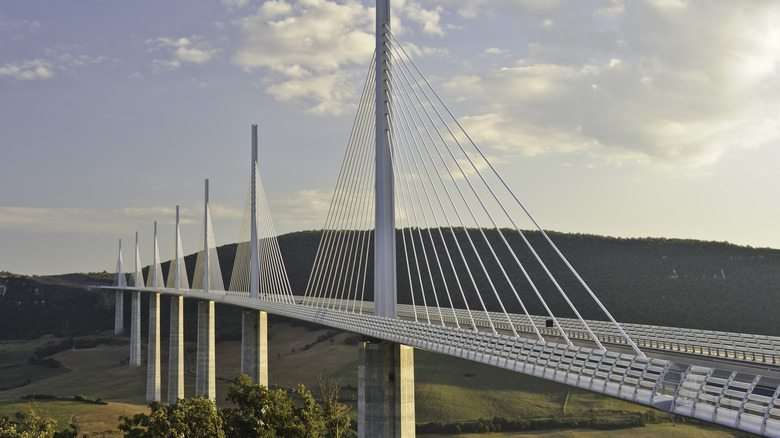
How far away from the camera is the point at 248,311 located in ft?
141

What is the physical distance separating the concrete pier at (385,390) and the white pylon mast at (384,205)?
4.34ft

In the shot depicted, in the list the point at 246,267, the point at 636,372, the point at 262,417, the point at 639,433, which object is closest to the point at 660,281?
the point at 639,433

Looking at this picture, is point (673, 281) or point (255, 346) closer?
point (255, 346)

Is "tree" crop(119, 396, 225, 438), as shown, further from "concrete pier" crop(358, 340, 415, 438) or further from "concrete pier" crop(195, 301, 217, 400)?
"concrete pier" crop(195, 301, 217, 400)

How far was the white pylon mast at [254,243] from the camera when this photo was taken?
45.0 meters

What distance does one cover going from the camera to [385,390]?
884 inches

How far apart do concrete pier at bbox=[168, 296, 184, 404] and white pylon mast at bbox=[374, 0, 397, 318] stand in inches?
1634

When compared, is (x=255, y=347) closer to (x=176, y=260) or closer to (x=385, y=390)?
(x=385, y=390)

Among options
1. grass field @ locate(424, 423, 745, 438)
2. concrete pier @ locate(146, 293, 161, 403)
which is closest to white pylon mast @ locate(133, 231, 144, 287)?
concrete pier @ locate(146, 293, 161, 403)

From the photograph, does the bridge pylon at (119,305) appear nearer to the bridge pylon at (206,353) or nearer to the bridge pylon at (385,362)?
the bridge pylon at (206,353)

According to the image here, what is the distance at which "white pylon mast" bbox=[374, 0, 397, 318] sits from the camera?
2261cm

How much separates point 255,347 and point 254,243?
25.1 ft

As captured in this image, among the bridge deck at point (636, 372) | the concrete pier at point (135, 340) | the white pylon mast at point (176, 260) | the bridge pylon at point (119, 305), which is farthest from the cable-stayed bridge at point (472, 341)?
the bridge pylon at point (119, 305)

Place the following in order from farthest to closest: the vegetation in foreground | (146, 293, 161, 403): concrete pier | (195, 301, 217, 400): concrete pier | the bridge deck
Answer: (146, 293, 161, 403): concrete pier
(195, 301, 217, 400): concrete pier
the vegetation in foreground
the bridge deck
